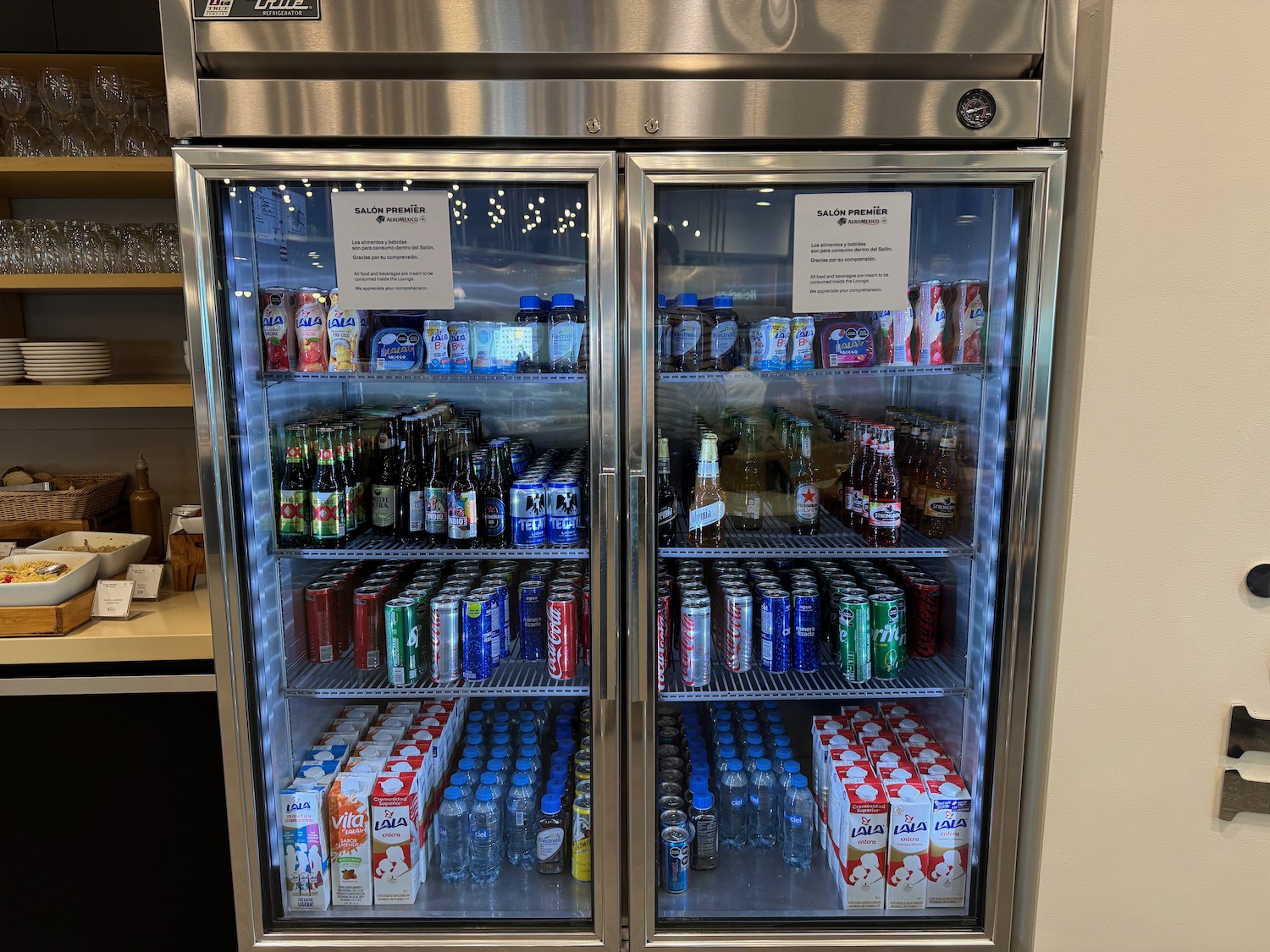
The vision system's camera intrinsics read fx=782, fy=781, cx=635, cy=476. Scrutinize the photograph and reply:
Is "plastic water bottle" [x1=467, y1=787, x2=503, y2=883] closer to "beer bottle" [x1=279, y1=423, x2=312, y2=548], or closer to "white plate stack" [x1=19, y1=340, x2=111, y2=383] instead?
A: "beer bottle" [x1=279, y1=423, x2=312, y2=548]

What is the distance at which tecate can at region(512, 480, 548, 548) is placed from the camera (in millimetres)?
1815

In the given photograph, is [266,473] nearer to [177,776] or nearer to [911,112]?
[177,776]

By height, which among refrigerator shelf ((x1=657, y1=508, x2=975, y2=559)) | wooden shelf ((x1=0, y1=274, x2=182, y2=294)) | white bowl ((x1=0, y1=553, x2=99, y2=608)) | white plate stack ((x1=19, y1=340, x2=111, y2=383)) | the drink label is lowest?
white bowl ((x1=0, y1=553, x2=99, y2=608))

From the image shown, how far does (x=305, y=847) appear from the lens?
184 cm

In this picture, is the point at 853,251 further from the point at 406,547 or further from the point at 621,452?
the point at 406,547

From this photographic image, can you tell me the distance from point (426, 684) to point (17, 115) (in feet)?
5.91

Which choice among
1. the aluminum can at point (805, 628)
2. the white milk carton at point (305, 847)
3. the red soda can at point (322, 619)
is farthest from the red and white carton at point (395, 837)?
the aluminum can at point (805, 628)

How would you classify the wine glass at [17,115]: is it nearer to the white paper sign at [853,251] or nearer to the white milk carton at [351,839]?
the white milk carton at [351,839]

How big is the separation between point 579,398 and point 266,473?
812 mm

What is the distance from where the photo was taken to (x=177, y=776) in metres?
1.83

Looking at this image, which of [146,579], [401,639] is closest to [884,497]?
[401,639]

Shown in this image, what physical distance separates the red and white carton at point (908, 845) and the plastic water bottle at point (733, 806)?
350 mm

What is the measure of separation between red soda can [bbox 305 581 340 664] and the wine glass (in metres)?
1.41

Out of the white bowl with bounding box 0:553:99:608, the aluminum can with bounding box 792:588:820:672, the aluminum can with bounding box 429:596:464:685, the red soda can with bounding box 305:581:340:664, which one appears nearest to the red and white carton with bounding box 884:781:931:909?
the aluminum can with bounding box 792:588:820:672
